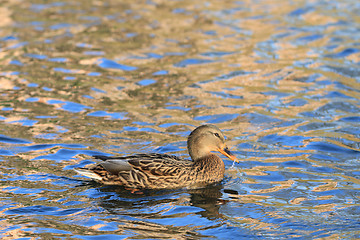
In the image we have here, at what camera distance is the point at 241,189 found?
9.02 metres

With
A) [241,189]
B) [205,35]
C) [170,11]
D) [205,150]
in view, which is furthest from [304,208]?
[170,11]

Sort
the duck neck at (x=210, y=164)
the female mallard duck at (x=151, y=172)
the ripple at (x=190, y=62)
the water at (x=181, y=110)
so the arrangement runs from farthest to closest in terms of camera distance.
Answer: the ripple at (x=190, y=62) < the duck neck at (x=210, y=164) < the female mallard duck at (x=151, y=172) < the water at (x=181, y=110)

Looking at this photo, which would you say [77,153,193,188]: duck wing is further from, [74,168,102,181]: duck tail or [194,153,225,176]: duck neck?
[194,153,225,176]: duck neck

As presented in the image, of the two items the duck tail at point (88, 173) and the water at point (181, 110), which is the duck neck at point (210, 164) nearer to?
the water at point (181, 110)

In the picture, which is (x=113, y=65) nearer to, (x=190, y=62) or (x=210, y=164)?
(x=190, y=62)

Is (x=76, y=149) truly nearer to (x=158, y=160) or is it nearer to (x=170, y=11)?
(x=158, y=160)

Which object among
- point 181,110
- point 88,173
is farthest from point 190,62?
point 88,173

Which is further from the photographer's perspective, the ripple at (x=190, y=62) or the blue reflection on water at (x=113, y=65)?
the ripple at (x=190, y=62)

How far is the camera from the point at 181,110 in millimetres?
12797

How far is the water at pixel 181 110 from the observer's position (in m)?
7.88

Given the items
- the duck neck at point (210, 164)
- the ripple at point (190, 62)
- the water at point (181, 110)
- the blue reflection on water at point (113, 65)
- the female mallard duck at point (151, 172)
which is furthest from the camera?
the ripple at point (190, 62)

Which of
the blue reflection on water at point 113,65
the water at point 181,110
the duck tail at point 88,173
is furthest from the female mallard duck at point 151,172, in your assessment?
the blue reflection on water at point 113,65

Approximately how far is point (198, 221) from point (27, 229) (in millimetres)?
2234

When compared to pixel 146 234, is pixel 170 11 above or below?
above
